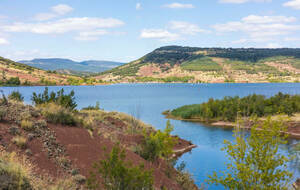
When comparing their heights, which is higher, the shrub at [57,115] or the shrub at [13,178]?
the shrub at [57,115]

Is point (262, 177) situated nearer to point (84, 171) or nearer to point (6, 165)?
point (84, 171)

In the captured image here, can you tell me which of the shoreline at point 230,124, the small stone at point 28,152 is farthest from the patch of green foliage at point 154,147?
the shoreline at point 230,124

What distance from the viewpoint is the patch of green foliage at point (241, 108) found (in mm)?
57812

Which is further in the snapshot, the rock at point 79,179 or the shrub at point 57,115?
the shrub at point 57,115

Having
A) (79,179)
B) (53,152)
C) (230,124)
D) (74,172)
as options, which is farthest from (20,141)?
(230,124)

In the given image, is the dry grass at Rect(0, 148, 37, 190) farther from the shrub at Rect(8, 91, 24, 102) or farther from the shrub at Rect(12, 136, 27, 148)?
the shrub at Rect(8, 91, 24, 102)

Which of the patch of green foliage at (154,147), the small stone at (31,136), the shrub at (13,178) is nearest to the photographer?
the shrub at (13,178)

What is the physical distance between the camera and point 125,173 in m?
9.41

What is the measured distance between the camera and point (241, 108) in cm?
5984

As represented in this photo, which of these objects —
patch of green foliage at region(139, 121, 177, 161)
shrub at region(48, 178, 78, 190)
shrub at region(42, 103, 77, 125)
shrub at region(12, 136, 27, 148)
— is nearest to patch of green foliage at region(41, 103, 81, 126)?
shrub at region(42, 103, 77, 125)

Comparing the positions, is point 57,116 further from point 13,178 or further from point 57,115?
point 13,178

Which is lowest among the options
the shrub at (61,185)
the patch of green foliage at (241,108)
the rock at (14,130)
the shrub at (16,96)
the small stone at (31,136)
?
the patch of green foliage at (241,108)

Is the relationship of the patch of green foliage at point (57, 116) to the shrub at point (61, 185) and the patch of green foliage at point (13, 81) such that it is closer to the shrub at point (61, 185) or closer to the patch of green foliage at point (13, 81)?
the shrub at point (61, 185)

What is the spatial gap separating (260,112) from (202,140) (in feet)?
76.0
